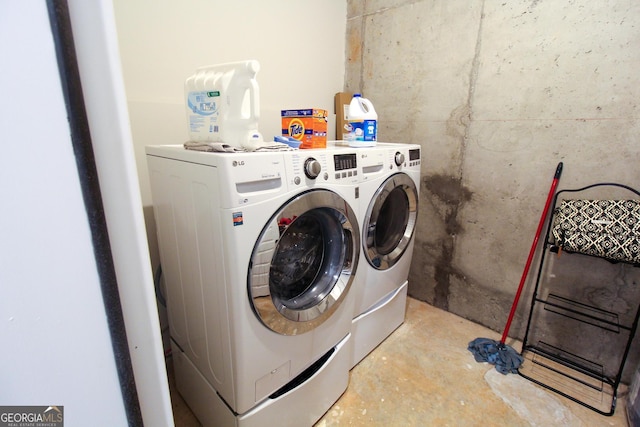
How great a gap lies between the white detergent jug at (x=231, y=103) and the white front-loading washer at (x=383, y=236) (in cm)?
50

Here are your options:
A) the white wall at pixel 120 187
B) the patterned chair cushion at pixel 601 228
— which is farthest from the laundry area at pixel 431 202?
the white wall at pixel 120 187

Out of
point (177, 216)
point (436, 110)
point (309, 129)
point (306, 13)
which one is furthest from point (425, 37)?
point (177, 216)

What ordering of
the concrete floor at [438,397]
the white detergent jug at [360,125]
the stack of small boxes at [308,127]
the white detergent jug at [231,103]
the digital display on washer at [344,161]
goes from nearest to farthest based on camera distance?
the white detergent jug at [231,103]
the digital display on washer at [344,161]
the stack of small boxes at [308,127]
the concrete floor at [438,397]
the white detergent jug at [360,125]

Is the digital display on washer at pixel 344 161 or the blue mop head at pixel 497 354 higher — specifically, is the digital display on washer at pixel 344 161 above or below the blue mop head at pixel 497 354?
above

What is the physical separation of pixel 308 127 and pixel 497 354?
1.70 m

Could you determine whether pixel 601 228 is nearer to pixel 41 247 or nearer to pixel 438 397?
pixel 438 397

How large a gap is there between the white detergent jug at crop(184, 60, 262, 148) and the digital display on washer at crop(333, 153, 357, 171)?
0.30m

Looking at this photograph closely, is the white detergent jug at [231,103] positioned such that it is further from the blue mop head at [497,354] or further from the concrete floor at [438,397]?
the blue mop head at [497,354]

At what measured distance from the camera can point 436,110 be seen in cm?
203

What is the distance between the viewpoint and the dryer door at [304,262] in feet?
3.21

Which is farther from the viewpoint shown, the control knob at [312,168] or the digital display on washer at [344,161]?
the digital display on washer at [344,161]

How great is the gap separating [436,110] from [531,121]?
1.80ft

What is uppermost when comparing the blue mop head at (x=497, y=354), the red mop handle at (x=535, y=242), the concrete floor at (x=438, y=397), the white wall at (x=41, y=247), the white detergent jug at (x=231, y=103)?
the white detergent jug at (x=231, y=103)

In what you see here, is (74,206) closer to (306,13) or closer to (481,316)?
(306,13)
